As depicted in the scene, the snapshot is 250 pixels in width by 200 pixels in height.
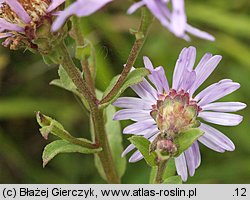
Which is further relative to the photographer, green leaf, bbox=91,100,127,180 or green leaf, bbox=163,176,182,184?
green leaf, bbox=91,100,127,180

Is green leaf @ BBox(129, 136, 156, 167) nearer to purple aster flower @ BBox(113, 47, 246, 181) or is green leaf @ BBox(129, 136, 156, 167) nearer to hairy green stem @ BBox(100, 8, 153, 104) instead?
purple aster flower @ BBox(113, 47, 246, 181)

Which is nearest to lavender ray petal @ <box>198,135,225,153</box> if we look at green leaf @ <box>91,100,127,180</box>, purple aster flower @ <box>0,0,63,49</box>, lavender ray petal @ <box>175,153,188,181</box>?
lavender ray petal @ <box>175,153,188,181</box>

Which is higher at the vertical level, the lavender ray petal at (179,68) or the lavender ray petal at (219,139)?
the lavender ray petal at (179,68)

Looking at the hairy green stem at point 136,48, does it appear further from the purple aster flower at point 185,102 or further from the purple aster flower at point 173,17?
the purple aster flower at point 173,17

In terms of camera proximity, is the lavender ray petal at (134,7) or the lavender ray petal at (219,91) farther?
the lavender ray petal at (219,91)

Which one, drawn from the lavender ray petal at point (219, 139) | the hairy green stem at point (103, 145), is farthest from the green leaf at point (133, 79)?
the lavender ray petal at point (219, 139)

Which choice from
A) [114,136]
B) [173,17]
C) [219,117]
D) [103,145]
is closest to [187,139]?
[219,117]
